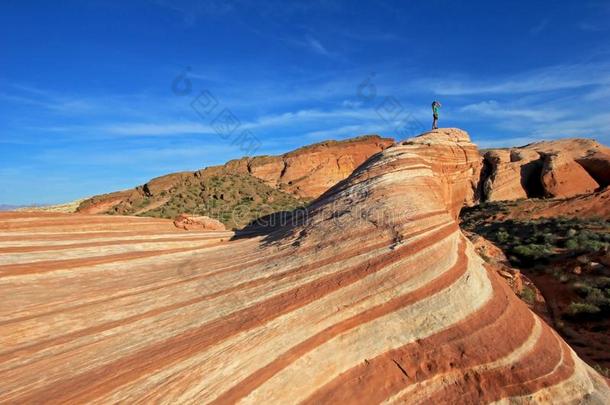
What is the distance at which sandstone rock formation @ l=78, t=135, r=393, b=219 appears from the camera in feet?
135

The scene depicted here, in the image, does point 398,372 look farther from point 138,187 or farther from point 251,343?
point 138,187

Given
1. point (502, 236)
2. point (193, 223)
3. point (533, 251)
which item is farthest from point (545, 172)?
point (193, 223)

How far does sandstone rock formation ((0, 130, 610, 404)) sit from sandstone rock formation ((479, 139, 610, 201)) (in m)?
35.5

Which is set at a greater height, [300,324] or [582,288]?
[300,324]

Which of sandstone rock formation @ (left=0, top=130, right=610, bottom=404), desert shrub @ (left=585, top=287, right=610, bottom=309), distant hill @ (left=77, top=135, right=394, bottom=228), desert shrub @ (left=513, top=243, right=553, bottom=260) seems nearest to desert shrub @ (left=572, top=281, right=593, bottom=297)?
desert shrub @ (left=585, top=287, right=610, bottom=309)

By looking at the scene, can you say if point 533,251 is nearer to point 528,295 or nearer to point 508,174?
point 528,295

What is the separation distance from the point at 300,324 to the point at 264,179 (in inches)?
1885

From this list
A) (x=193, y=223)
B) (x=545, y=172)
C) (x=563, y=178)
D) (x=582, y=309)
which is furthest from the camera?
(x=545, y=172)

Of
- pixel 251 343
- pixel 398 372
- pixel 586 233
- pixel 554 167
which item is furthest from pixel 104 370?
pixel 554 167

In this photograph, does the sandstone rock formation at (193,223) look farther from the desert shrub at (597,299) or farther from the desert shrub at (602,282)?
the desert shrub at (602,282)

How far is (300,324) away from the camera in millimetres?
4645

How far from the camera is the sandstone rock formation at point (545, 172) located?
36.8 m

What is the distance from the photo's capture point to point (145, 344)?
447 centimetres

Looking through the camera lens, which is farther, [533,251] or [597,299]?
[533,251]
